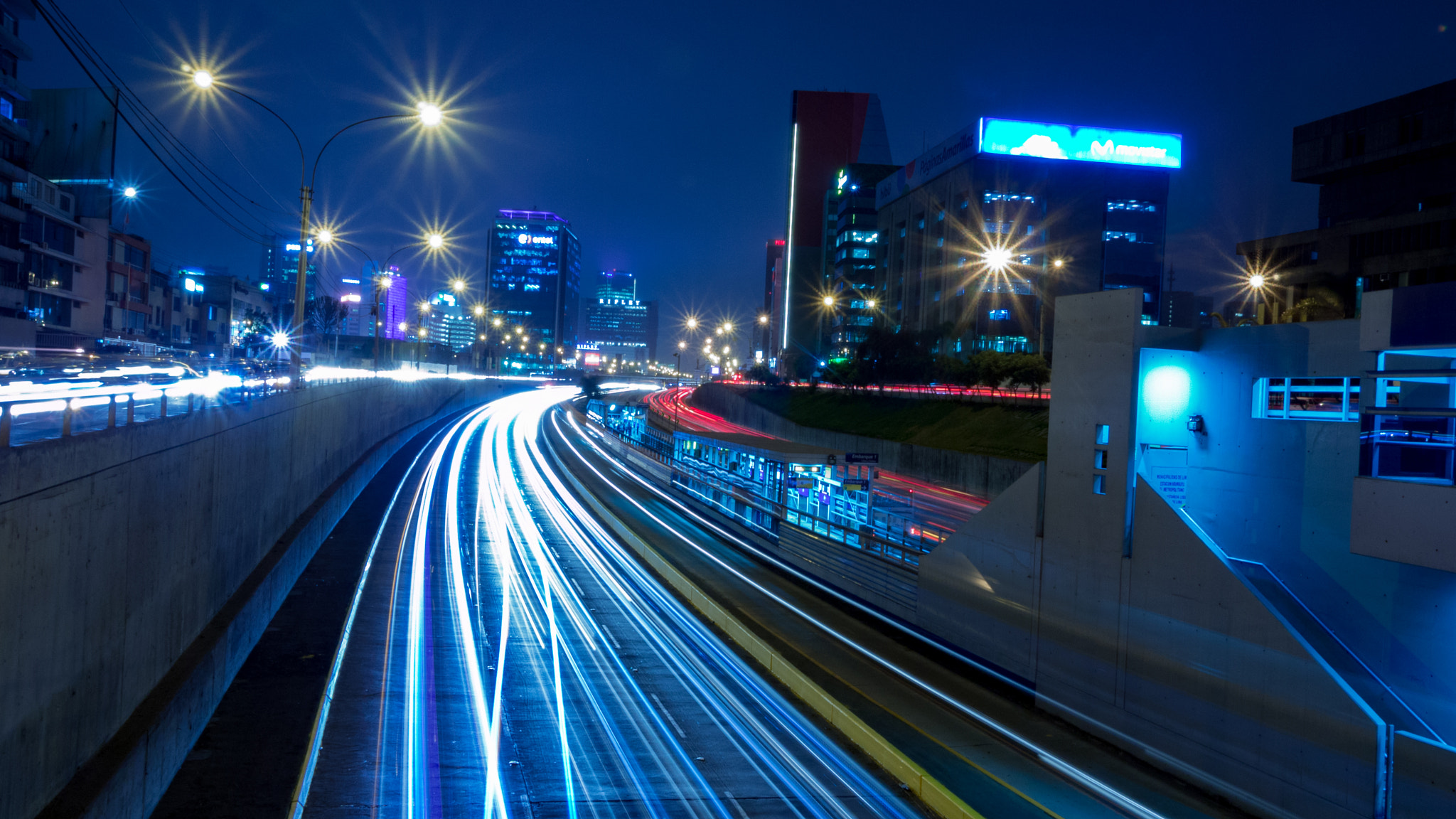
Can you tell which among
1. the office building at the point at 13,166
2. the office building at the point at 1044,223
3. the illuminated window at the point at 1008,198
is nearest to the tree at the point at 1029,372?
the office building at the point at 1044,223

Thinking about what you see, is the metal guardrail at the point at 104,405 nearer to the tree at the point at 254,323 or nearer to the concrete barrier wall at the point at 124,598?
the concrete barrier wall at the point at 124,598

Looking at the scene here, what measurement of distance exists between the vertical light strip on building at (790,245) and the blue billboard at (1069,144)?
8103 centimetres

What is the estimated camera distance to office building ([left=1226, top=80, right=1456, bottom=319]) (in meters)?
56.4

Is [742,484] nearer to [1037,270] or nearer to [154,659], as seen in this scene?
[154,659]

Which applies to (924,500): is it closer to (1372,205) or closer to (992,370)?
(992,370)

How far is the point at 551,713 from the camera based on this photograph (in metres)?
13.4

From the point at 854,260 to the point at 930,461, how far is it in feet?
310

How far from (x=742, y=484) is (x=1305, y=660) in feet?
67.7

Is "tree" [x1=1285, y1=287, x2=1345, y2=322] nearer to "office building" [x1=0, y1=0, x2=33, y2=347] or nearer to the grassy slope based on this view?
the grassy slope

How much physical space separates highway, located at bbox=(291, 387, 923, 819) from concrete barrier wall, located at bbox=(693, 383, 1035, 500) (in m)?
9.21

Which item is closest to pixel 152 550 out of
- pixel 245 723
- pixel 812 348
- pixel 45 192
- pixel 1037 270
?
pixel 245 723

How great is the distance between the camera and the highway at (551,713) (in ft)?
34.6

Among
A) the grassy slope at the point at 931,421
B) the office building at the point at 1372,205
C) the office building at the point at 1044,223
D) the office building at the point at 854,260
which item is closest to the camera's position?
the grassy slope at the point at 931,421

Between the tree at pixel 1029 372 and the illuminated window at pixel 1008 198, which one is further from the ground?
the illuminated window at pixel 1008 198
